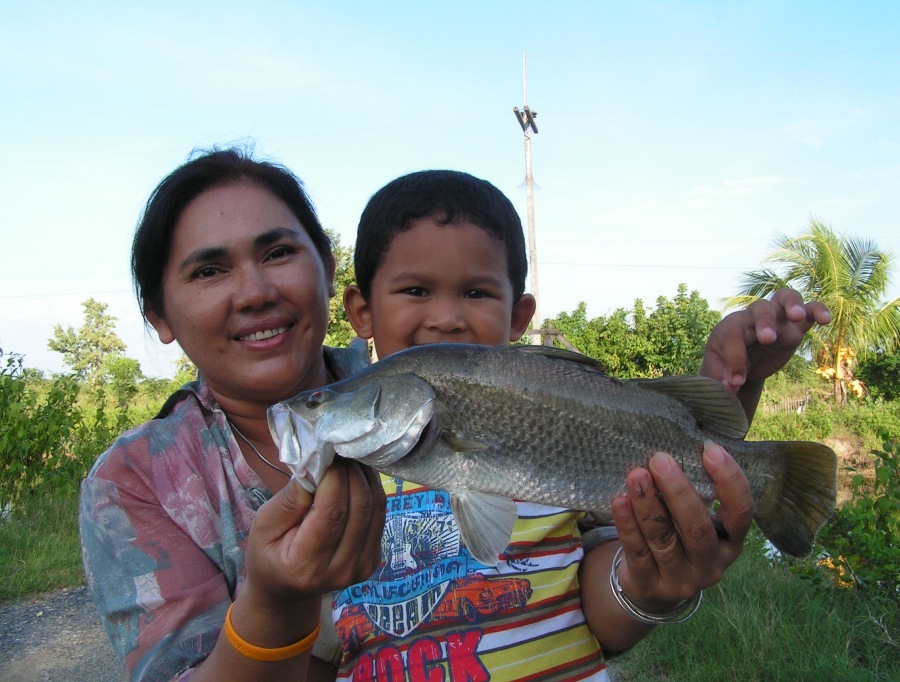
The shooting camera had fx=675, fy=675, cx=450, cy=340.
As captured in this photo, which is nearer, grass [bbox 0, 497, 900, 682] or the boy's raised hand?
the boy's raised hand

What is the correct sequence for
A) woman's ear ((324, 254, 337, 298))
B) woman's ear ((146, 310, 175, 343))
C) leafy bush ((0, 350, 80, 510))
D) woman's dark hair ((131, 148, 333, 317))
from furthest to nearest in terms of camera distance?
leafy bush ((0, 350, 80, 510)) < woman's ear ((324, 254, 337, 298)) < woman's ear ((146, 310, 175, 343)) < woman's dark hair ((131, 148, 333, 317))

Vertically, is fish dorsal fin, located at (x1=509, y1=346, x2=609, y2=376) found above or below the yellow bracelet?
above

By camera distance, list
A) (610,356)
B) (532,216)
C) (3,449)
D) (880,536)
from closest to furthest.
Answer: (880,536), (3,449), (532,216), (610,356)

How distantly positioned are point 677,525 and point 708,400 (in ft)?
1.21

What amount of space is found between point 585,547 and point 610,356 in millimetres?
23013

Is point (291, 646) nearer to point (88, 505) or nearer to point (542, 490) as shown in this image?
point (542, 490)

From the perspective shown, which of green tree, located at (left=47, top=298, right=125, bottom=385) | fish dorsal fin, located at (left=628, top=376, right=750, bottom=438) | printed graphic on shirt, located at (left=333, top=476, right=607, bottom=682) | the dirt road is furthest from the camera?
green tree, located at (left=47, top=298, right=125, bottom=385)

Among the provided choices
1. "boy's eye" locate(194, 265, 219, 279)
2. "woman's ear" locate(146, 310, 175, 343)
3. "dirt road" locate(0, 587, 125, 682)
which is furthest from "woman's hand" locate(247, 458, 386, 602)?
"dirt road" locate(0, 587, 125, 682)

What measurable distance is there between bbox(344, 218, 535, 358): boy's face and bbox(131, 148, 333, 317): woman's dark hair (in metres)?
0.63

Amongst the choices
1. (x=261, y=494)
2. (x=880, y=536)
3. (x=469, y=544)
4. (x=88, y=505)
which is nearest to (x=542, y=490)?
(x=469, y=544)

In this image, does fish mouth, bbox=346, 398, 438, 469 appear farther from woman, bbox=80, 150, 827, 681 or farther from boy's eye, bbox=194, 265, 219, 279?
boy's eye, bbox=194, 265, 219, 279

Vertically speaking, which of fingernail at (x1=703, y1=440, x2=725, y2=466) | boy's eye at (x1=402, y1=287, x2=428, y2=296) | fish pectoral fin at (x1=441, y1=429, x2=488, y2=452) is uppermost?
boy's eye at (x1=402, y1=287, x2=428, y2=296)

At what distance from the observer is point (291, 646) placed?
5.71 ft

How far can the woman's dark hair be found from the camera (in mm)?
2523
